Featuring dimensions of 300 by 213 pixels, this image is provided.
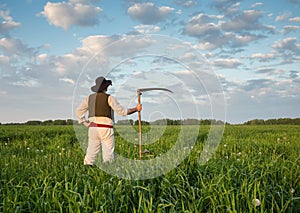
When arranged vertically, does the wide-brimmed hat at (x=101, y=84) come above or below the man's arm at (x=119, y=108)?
above

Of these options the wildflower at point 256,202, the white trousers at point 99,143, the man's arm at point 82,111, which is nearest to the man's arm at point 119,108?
the white trousers at point 99,143

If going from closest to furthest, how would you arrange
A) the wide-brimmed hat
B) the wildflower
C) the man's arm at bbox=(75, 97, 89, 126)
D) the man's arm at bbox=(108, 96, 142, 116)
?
1. the wildflower
2. the wide-brimmed hat
3. the man's arm at bbox=(108, 96, 142, 116)
4. the man's arm at bbox=(75, 97, 89, 126)

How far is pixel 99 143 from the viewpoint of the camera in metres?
7.76

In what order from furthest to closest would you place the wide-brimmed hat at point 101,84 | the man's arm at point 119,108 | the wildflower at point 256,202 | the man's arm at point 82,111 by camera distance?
1. the man's arm at point 82,111
2. the man's arm at point 119,108
3. the wide-brimmed hat at point 101,84
4. the wildflower at point 256,202

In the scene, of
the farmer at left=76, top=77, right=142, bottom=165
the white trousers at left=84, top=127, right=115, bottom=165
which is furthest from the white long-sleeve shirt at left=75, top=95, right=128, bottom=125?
the white trousers at left=84, top=127, right=115, bottom=165

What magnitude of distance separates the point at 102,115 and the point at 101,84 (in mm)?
648

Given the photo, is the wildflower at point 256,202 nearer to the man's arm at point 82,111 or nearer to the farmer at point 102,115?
the farmer at point 102,115

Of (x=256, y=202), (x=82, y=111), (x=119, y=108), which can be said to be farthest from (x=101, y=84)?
(x=256, y=202)

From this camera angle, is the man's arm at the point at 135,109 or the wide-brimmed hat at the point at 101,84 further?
the man's arm at the point at 135,109

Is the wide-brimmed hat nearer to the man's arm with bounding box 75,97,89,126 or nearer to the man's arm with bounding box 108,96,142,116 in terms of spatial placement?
the man's arm with bounding box 108,96,142,116

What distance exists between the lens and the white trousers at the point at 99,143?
751 centimetres

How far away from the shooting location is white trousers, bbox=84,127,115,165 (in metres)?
7.51

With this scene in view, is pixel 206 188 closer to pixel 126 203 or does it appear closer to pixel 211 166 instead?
pixel 126 203

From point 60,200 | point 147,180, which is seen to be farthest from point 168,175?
point 60,200
